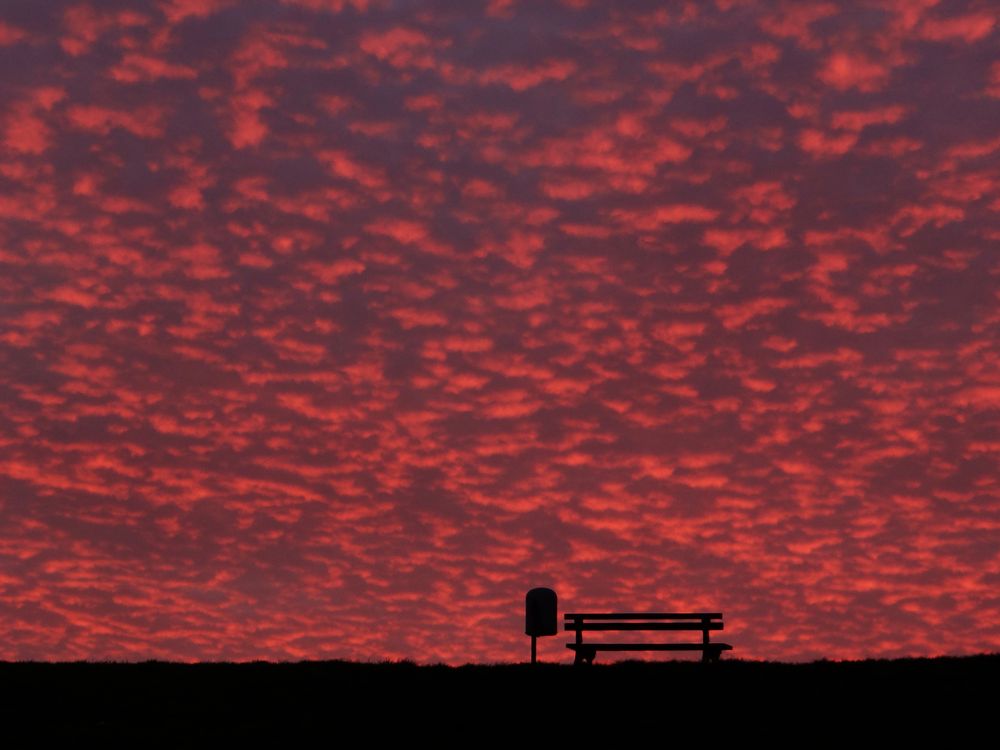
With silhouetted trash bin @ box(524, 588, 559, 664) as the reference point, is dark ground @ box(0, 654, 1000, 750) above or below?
below

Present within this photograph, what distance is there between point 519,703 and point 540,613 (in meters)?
6.05

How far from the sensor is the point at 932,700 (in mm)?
24781

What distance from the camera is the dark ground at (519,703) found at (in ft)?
77.7

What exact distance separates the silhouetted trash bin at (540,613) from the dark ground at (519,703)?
2.34 metres

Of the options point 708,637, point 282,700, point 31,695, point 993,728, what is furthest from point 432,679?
point 993,728

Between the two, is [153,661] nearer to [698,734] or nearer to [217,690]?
[217,690]

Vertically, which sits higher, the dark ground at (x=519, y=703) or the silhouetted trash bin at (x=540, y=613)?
the silhouetted trash bin at (x=540, y=613)

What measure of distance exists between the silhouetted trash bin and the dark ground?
2.34 meters

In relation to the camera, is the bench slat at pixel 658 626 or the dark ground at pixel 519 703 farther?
the bench slat at pixel 658 626

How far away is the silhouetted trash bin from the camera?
3159 cm

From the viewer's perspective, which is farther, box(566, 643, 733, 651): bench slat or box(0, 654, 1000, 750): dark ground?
box(566, 643, 733, 651): bench slat

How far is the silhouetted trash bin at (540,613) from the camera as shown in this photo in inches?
1244

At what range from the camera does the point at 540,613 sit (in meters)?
31.8

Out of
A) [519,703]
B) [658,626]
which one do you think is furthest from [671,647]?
[519,703]
